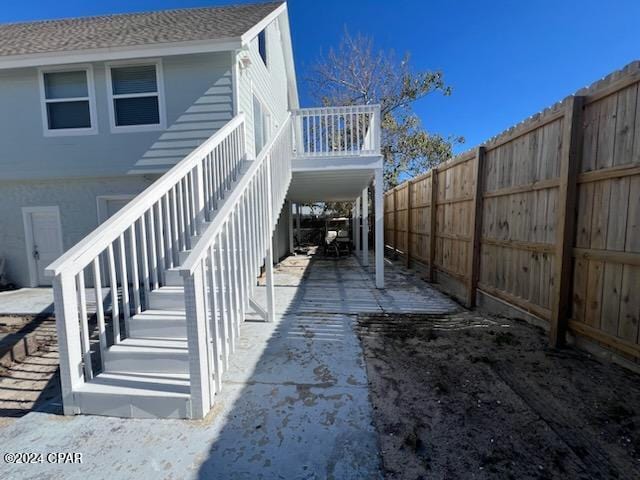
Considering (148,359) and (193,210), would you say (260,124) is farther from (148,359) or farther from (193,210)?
(148,359)

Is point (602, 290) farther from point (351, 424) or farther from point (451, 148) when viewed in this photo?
point (451, 148)

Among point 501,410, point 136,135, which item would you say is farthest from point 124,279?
point 136,135

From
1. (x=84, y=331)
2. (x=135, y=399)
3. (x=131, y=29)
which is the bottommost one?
(x=135, y=399)

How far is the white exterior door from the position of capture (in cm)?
598

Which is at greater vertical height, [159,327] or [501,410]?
[159,327]

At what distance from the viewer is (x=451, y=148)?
16250mm

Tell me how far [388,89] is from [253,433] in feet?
52.7

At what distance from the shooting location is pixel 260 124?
7234mm

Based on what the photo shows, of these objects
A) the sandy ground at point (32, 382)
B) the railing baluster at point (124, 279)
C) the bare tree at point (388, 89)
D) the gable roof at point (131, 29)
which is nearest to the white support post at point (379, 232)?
the gable roof at point (131, 29)

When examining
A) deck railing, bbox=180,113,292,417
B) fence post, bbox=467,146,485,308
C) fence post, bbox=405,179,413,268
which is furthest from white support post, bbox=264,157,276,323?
fence post, bbox=405,179,413,268

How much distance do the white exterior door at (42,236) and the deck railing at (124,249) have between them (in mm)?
3446

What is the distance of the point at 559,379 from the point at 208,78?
626 cm

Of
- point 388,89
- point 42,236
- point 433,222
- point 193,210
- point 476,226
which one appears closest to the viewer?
point 193,210

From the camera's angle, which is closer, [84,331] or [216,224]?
[84,331]
